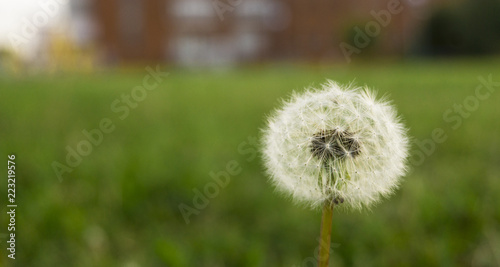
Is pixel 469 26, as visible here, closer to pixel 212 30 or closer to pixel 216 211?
pixel 212 30

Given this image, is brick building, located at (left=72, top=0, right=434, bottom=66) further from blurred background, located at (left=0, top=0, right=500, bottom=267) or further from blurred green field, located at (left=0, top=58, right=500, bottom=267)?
blurred green field, located at (left=0, top=58, right=500, bottom=267)

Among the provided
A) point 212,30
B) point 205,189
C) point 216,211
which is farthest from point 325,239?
point 212,30

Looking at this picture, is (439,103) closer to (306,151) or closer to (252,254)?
(252,254)

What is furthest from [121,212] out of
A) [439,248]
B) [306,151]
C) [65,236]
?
[306,151]

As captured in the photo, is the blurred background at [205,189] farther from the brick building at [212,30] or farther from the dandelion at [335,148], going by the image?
the brick building at [212,30]

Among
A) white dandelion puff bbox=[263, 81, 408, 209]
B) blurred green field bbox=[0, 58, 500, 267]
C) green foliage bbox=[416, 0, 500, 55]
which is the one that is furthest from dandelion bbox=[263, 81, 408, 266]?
green foliage bbox=[416, 0, 500, 55]

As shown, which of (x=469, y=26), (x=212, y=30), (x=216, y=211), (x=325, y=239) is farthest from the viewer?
(x=212, y=30)

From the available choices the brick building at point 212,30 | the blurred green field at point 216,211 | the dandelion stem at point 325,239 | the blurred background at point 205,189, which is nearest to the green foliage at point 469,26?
the brick building at point 212,30

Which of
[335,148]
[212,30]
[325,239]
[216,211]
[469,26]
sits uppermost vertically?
[212,30]

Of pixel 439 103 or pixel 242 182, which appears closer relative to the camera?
pixel 242 182
